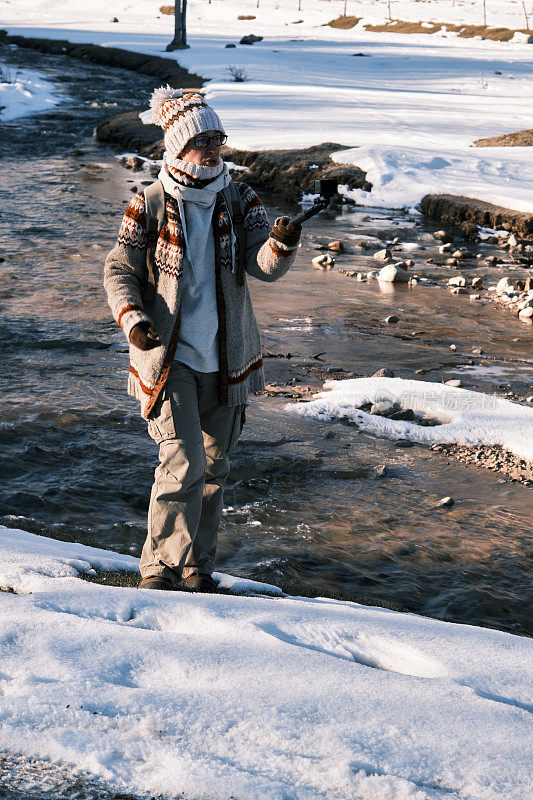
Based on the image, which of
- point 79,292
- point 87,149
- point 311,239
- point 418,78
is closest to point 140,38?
point 418,78

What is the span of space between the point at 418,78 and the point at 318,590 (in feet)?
103

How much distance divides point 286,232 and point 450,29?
60596 millimetres

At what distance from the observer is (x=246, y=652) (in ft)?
9.20

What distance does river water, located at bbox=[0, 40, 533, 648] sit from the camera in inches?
190

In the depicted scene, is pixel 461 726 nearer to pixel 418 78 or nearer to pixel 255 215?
pixel 255 215

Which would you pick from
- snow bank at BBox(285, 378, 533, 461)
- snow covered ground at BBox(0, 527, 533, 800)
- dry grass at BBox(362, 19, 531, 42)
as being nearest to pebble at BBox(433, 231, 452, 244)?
snow bank at BBox(285, 378, 533, 461)

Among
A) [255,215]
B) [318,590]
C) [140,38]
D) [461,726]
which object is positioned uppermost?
[140,38]

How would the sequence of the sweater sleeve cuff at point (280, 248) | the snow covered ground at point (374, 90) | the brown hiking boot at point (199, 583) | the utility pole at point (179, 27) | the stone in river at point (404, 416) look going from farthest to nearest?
the utility pole at point (179, 27) → the snow covered ground at point (374, 90) → the stone in river at point (404, 416) → the brown hiking boot at point (199, 583) → the sweater sleeve cuff at point (280, 248)

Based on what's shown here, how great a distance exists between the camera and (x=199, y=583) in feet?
12.4

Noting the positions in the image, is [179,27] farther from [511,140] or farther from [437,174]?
[437,174]

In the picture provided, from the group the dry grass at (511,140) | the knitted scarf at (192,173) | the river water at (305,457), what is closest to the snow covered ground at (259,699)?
the river water at (305,457)

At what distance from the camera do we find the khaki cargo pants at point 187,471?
11.6 ft

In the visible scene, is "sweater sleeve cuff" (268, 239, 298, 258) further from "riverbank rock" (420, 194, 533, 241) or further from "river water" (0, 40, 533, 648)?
"riverbank rock" (420, 194, 533, 241)

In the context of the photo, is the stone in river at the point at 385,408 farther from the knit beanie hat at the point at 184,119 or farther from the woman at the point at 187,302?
the knit beanie hat at the point at 184,119
